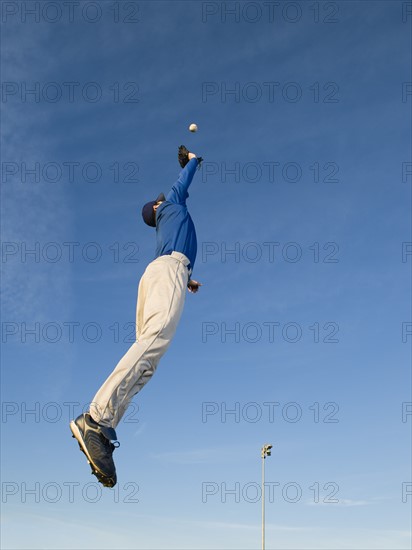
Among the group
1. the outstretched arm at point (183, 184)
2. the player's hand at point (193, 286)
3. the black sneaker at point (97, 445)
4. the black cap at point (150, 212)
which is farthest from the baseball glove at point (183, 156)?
the black sneaker at point (97, 445)

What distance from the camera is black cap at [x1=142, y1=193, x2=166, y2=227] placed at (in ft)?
25.2

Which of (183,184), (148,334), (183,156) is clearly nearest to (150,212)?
(183,184)

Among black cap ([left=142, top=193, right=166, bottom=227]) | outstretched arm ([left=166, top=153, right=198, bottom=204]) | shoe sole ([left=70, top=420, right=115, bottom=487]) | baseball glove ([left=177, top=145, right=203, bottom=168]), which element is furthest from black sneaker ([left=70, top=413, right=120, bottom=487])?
baseball glove ([left=177, top=145, right=203, bottom=168])

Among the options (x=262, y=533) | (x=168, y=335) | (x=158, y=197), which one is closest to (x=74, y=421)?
(x=168, y=335)

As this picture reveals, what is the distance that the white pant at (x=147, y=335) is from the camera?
5758 mm

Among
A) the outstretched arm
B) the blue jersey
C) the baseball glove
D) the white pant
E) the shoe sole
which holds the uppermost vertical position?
the baseball glove

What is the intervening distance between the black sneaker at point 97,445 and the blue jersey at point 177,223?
7.33 ft

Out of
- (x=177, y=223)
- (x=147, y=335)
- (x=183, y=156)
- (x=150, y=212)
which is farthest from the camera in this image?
(x=183, y=156)

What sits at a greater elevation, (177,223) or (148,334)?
(177,223)

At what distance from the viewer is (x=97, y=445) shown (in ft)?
18.4

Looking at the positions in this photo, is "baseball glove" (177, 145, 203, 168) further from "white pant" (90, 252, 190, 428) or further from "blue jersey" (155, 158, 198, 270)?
"white pant" (90, 252, 190, 428)

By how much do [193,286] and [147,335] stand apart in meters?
1.48

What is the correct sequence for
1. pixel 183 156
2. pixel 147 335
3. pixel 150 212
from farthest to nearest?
pixel 183 156 < pixel 150 212 < pixel 147 335

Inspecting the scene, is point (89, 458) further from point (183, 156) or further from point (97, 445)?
point (183, 156)
